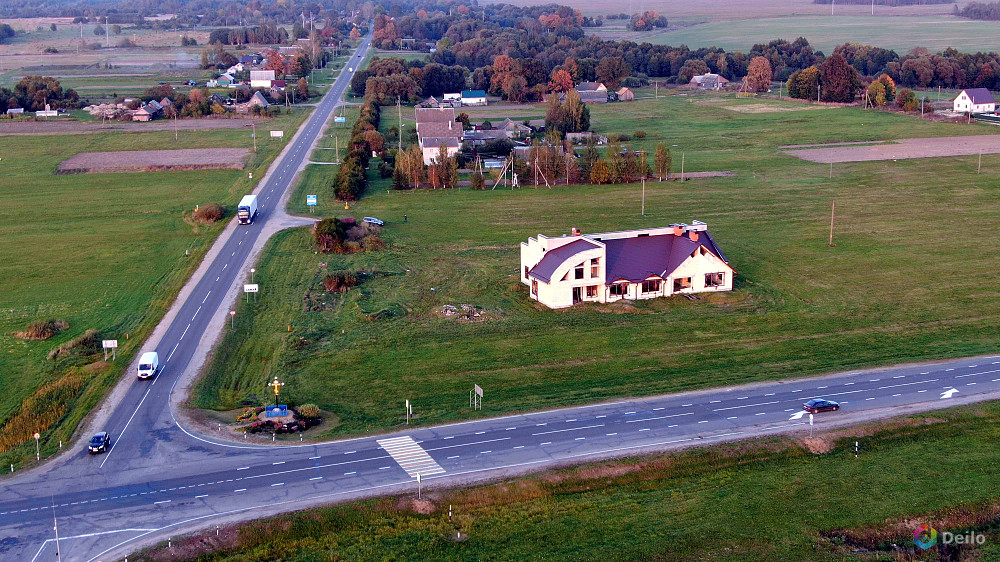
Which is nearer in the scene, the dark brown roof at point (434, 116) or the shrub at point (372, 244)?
the shrub at point (372, 244)

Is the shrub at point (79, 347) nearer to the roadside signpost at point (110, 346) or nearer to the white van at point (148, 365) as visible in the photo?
the roadside signpost at point (110, 346)

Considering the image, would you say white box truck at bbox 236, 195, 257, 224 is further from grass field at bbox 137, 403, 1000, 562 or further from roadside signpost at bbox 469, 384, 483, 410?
grass field at bbox 137, 403, 1000, 562

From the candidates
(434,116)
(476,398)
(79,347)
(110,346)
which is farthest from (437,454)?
(434,116)

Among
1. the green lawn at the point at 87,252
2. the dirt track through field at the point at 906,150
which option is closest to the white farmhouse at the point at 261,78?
the green lawn at the point at 87,252

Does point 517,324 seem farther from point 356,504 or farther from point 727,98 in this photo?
point 727,98

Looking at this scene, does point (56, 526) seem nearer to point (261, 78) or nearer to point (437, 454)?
point (437, 454)
